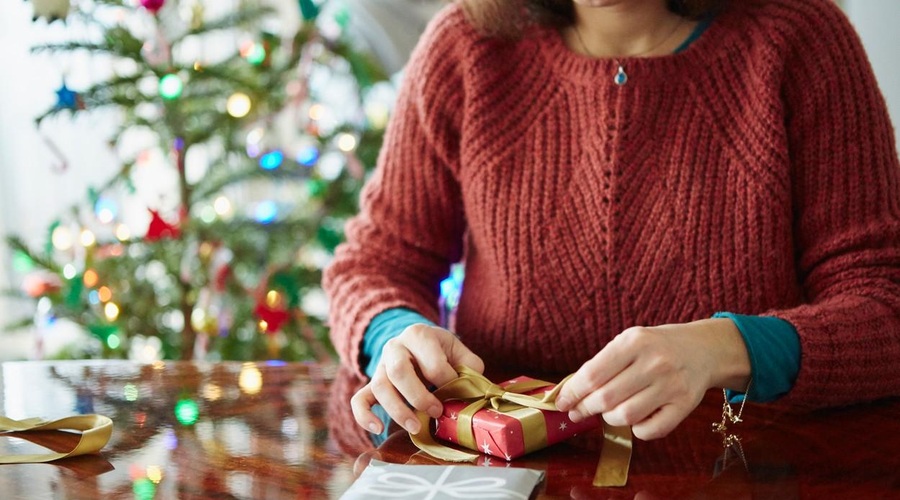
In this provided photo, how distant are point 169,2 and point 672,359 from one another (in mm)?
1611

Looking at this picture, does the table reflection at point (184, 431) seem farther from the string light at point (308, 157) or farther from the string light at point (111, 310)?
the string light at point (308, 157)

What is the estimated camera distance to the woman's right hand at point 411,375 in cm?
85

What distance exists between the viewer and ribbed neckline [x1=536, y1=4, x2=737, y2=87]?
3.64ft

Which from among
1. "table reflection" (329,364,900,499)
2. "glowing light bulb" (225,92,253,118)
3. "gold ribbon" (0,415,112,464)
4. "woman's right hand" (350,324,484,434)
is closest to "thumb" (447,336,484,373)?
"woman's right hand" (350,324,484,434)

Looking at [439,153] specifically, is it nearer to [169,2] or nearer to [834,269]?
[834,269]

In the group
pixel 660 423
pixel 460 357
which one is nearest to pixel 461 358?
pixel 460 357

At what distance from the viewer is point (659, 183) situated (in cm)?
110

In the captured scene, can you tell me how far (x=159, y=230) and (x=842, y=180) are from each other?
1.48m

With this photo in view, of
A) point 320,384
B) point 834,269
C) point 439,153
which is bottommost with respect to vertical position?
point 320,384

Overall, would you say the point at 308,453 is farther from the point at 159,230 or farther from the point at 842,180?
the point at 159,230

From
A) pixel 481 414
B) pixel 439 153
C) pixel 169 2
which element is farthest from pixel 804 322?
pixel 169 2

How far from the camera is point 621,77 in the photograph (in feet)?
3.69

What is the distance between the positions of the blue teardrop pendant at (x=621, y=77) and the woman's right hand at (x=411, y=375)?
392mm

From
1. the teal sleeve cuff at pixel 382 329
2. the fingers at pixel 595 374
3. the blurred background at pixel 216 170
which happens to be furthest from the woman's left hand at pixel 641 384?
the blurred background at pixel 216 170
